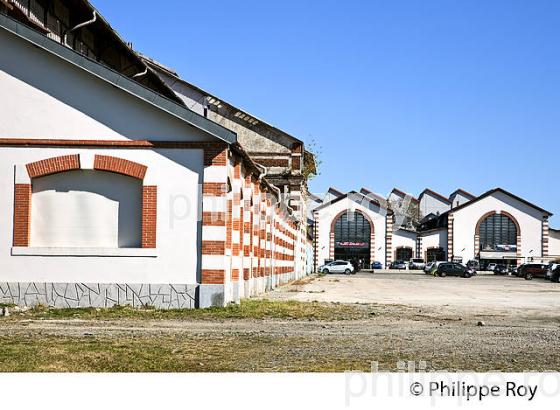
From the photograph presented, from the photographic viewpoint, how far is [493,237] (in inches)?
3851

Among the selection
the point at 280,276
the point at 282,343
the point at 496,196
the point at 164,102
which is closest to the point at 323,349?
the point at 282,343

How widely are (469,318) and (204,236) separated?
257 inches

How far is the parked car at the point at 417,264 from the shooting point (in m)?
97.9

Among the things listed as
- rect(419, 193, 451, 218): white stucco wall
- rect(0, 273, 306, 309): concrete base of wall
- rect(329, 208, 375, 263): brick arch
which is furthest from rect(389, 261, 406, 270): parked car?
rect(0, 273, 306, 309): concrete base of wall

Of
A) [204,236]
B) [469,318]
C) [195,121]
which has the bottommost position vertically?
[469,318]

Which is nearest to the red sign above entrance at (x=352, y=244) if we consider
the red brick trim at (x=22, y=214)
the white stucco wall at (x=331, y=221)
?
the white stucco wall at (x=331, y=221)

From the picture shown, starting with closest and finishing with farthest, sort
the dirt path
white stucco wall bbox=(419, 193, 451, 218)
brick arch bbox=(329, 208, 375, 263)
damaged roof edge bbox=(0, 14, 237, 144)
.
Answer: the dirt path, damaged roof edge bbox=(0, 14, 237, 144), brick arch bbox=(329, 208, 375, 263), white stucco wall bbox=(419, 193, 451, 218)

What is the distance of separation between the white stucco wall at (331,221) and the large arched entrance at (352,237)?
29.5 inches

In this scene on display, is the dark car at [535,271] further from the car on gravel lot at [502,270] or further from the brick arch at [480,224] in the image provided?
the brick arch at [480,224]

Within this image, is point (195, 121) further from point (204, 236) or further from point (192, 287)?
point (192, 287)

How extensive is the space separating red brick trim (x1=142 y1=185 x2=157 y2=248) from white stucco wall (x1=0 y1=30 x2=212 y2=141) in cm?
138

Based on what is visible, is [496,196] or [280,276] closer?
[280,276]

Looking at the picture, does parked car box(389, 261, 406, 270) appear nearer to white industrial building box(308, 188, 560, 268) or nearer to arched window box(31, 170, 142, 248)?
white industrial building box(308, 188, 560, 268)

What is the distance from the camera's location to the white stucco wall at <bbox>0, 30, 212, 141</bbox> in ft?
59.5
